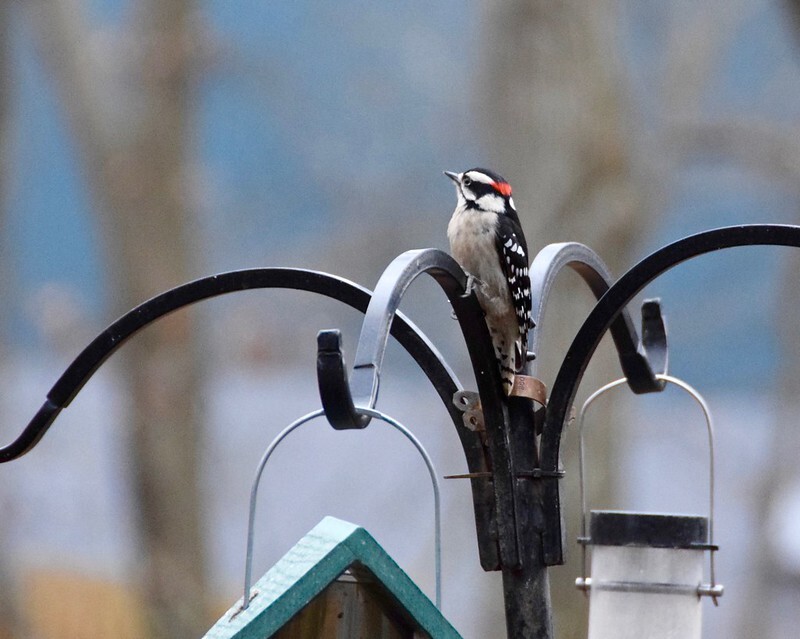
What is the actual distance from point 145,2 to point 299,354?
301cm

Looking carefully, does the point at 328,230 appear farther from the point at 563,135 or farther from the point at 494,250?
the point at 494,250

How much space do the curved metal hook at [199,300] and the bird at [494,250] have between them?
1.03 ft

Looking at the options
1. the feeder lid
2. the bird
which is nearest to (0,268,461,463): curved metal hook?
the bird

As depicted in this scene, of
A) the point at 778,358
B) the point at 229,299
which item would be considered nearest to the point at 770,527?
the point at 778,358

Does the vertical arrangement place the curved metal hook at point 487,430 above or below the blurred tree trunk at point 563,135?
below

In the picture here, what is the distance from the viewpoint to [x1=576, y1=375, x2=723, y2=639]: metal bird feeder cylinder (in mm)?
2488

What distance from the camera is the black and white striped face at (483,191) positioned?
11.1ft

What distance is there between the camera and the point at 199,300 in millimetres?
2215

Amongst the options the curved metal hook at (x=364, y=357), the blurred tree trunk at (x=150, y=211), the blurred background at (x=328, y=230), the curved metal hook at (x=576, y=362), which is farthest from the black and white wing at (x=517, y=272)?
the blurred tree trunk at (x=150, y=211)

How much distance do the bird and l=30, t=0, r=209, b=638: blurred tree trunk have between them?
5035 mm

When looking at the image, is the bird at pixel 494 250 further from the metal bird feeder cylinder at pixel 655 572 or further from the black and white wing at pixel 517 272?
the metal bird feeder cylinder at pixel 655 572

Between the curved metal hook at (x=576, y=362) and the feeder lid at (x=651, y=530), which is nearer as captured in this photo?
the curved metal hook at (x=576, y=362)

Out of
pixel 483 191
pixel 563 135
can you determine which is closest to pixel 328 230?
pixel 563 135

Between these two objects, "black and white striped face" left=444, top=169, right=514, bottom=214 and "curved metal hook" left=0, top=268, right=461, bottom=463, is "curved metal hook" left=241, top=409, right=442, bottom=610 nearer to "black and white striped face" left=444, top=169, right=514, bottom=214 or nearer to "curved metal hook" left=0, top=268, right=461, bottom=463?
"curved metal hook" left=0, top=268, right=461, bottom=463
